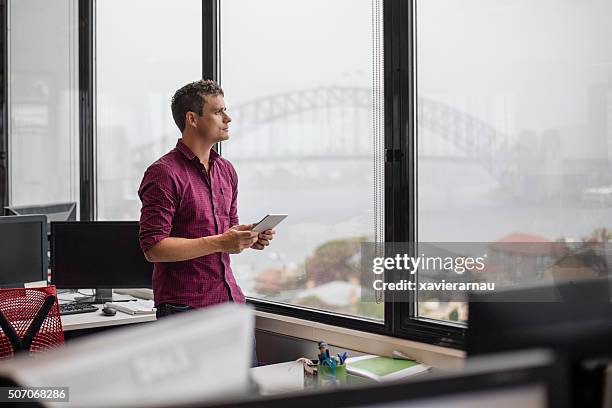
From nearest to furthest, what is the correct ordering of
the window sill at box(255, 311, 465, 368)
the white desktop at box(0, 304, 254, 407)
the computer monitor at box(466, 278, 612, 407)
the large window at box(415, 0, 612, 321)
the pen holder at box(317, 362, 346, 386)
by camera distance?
the white desktop at box(0, 304, 254, 407), the computer monitor at box(466, 278, 612, 407), the large window at box(415, 0, 612, 321), the pen holder at box(317, 362, 346, 386), the window sill at box(255, 311, 465, 368)

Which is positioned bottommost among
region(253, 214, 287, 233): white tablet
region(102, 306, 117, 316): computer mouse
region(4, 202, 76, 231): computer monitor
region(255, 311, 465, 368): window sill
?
region(255, 311, 465, 368): window sill

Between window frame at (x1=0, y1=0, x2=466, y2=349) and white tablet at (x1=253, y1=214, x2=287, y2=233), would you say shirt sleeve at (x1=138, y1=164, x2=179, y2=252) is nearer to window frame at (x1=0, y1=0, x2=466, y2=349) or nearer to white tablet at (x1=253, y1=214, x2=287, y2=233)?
white tablet at (x1=253, y1=214, x2=287, y2=233)

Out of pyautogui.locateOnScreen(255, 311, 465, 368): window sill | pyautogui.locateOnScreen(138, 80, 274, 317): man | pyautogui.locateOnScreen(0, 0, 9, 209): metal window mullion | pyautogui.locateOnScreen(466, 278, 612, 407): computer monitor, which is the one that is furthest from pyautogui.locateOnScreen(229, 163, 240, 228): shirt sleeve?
pyautogui.locateOnScreen(0, 0, 9, 209): metal window mullion

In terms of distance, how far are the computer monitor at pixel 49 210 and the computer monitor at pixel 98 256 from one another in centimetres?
47

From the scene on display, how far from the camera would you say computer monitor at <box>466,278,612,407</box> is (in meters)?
1.04

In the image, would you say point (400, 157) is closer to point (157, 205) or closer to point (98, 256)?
point (157, 205)

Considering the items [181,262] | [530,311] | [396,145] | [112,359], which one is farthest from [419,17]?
[112,359]

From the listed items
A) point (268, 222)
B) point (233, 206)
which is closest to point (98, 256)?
point (233, 206)

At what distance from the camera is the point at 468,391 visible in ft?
2.30

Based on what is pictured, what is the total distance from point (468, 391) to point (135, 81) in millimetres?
4150

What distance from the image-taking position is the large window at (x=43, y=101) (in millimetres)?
5047

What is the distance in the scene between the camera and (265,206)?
354 cm

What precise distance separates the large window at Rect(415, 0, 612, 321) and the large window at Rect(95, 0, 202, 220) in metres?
1.74

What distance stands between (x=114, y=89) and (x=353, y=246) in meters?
2.46
